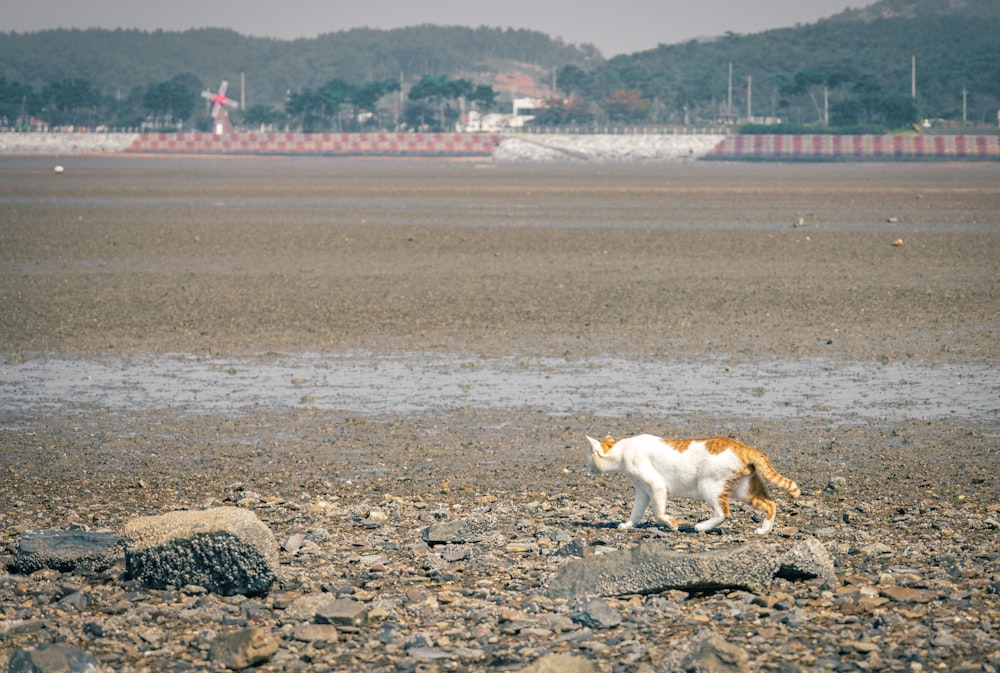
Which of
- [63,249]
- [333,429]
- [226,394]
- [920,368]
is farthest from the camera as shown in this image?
[63,249]

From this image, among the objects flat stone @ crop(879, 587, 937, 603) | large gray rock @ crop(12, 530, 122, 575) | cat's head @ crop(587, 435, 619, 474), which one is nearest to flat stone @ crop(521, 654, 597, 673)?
flat stone @ crop(879, 587, 937, 603)

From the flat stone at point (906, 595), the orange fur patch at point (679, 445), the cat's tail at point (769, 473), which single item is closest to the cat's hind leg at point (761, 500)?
the cat's tail at point (769, 473)

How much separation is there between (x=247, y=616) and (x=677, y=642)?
7.35ft

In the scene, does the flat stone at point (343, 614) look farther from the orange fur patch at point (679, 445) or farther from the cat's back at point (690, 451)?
the orange fur patch at point (679, 445)

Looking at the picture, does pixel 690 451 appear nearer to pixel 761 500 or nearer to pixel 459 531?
pixel 761 500

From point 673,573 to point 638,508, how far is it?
114cm

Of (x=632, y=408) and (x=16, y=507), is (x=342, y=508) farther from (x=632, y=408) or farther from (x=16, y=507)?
(x=632, y=408)

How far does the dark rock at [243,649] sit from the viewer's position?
6660mm

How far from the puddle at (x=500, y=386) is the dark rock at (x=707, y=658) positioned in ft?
21.5

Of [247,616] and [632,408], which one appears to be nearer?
[247,616]

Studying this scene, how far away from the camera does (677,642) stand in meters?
6.77

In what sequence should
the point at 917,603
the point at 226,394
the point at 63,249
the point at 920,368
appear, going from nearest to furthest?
the point at 917,603
the point at 226,394
the point at 920,368
the point at 63,249

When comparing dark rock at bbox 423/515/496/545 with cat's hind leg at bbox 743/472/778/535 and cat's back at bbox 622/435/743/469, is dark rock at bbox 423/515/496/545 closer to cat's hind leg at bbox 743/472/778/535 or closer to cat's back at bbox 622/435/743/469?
cat's back at bbox 622/435/743/469

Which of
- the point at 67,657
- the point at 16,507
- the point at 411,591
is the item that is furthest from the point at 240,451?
the point at 67,657
